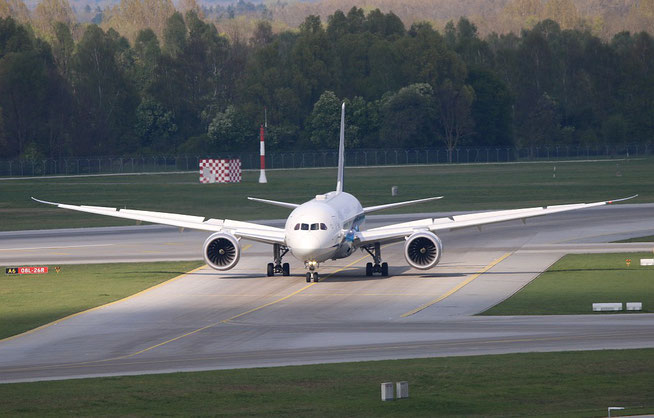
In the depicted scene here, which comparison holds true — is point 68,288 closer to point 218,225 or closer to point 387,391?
point 218,225

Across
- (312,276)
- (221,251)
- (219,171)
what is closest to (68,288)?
(221,251)

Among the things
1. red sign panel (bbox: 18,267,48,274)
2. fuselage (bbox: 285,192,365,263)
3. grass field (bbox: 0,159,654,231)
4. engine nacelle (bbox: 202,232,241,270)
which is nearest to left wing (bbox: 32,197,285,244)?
engine nacelle (bbox: 202,232,241,270)

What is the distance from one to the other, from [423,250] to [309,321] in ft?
38.5

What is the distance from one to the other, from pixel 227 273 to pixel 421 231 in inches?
468

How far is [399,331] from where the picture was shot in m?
39.4

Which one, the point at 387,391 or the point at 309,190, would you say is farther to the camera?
the point at 309,190

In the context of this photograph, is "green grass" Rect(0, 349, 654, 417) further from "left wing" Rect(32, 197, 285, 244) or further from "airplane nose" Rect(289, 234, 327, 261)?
"left wing" Rect(32, 197, 285, 244)

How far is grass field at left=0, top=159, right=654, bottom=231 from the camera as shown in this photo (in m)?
103

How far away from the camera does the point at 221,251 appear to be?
5253 centimetres

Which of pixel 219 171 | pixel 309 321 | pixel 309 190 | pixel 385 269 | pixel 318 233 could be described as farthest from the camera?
pixel 219 171

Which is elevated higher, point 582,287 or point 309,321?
point 582,287

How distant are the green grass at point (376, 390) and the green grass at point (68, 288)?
39.2ft

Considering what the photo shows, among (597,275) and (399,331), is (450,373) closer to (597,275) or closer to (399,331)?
(399,331)

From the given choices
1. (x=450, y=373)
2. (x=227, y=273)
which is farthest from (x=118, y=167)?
(x=450, y=373)
